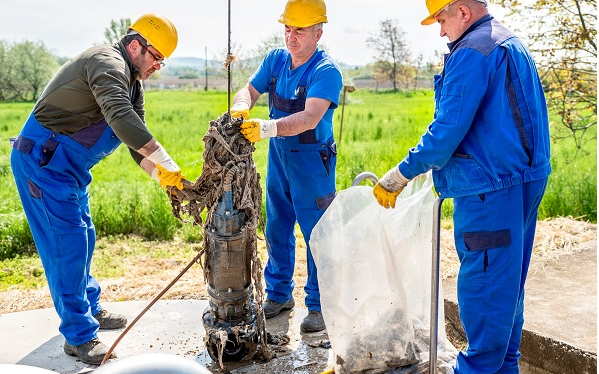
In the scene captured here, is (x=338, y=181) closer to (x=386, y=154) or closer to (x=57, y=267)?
(x=386, y=154)

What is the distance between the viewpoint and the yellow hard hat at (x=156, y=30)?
131 inches

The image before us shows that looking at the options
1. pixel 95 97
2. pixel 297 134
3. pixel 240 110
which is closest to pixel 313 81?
pixel 297 134

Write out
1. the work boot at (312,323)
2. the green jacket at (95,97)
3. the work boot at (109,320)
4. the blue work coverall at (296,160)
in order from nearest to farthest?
the green jacket at (95,97) → the blue work coverall at (296,160) → the work boot at (312,323) → the work boot at (109,320)

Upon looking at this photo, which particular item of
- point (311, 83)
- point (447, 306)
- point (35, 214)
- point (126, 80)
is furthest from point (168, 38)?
point (447, 306)

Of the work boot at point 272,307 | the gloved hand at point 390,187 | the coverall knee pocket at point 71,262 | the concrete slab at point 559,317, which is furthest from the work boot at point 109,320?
the concrete slab at point 559,317

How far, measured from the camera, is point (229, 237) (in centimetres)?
315

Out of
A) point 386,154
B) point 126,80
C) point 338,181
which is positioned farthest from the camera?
point 386,154

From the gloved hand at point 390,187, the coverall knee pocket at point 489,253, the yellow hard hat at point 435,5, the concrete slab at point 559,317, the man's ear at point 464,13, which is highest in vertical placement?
the yellow hard hat at point 435,5

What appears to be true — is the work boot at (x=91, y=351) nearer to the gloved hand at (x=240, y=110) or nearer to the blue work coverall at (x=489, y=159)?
the gloved hand at (x=240, y=110)

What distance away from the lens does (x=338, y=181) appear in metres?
7.86

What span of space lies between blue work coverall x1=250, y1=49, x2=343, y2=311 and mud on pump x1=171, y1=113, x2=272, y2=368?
0.45 metres

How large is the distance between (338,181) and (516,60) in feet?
17.5

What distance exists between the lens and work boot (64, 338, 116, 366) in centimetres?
338

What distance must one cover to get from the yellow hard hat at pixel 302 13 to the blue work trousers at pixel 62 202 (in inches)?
48.3
